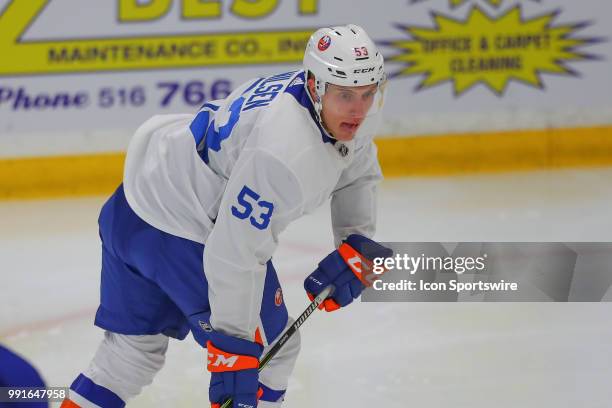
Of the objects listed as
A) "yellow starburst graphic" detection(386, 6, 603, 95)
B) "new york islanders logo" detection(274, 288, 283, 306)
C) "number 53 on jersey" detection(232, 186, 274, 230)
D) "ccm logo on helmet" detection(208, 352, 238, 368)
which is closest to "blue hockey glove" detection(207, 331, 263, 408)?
"ccm logo on helmet" detection(208, 352, 238, 368)

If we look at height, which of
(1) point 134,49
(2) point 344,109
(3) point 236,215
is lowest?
(1) point 134,49

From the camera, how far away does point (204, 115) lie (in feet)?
7.23

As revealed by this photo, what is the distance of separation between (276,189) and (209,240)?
0.18 metres

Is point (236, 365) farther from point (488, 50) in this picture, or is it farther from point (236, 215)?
point (488, 50)

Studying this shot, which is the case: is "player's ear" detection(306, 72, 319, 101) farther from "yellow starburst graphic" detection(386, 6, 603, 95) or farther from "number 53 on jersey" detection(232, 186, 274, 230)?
"yellow starburst graphic" detection(386, 6, 603, 95)

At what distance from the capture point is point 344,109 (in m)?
1.97

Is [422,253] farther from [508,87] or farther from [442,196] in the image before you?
[508,87]

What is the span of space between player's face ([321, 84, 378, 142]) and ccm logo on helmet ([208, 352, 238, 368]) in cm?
52

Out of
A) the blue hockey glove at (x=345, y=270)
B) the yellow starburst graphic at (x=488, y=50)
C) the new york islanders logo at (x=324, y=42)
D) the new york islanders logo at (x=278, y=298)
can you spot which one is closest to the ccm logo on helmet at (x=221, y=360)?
the new york islanders logo at (x=278, y=298)

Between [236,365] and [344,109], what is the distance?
1.92ft

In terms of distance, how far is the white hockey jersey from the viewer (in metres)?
1.92

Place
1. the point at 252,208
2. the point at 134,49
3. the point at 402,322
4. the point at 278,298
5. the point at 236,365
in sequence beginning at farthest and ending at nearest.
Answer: the point at 134,49 → the point at 402,322 → the point at 278,298 → the point at 236,365 → the point at 252,208

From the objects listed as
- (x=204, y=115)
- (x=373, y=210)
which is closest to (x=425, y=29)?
(x=373, y=210)

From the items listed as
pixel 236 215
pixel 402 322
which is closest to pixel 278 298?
pixel 236 215
